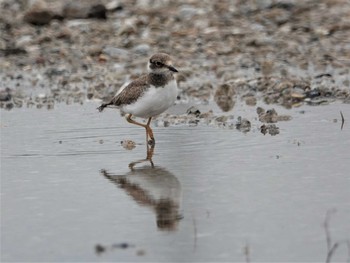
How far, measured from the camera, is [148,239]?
733 cm

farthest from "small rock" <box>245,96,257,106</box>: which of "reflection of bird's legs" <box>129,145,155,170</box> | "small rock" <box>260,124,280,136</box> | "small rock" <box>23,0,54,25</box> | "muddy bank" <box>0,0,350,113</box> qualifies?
"small rock" <box>23,0,54,25</box>

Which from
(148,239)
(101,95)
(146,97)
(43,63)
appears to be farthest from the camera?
(43,63)

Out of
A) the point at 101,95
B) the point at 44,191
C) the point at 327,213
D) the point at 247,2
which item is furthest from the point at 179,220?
the point at 247,2

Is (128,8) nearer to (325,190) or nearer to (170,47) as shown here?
(170,47)

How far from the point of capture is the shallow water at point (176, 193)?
23.4 feet

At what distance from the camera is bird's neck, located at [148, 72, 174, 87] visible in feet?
38.5

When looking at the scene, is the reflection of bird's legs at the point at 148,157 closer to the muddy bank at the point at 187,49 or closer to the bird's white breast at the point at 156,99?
the bird's white breast at the point at 156,99

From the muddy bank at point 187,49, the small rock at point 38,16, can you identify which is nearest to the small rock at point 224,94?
the muddy bank at point 187,49

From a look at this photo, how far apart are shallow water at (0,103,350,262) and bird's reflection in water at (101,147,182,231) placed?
0.01 meters

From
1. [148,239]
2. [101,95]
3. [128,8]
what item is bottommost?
[148,239]

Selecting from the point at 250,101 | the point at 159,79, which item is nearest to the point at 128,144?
the point at 159,79

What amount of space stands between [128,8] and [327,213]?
15645 mm

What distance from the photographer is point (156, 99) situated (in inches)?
460

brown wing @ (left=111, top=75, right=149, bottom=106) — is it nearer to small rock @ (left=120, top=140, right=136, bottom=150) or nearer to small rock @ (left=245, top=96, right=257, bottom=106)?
small rock @ (left=120, top=140, right=136, bottom=150)
